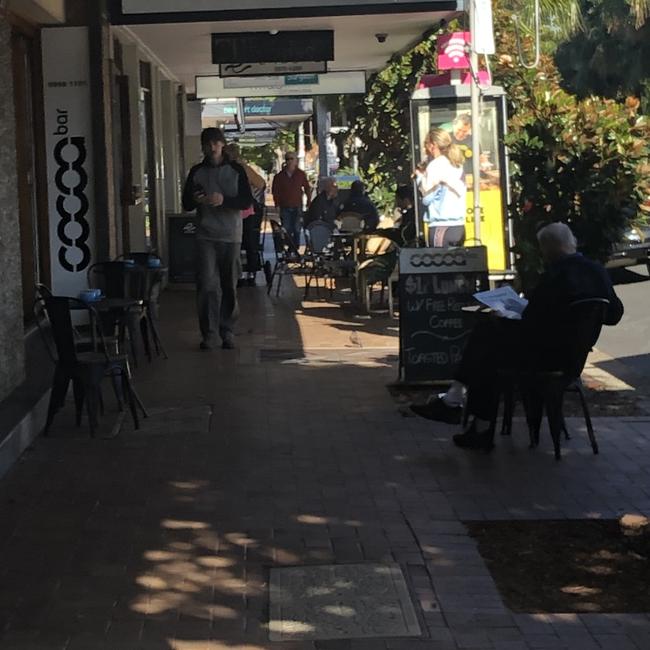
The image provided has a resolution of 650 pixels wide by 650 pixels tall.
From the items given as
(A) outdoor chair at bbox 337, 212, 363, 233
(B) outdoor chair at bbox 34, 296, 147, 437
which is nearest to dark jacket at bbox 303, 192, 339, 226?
(A) outdoor chair at bbox 337, 212, 363, 233

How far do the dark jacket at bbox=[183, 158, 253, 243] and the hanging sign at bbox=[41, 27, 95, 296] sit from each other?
126cm

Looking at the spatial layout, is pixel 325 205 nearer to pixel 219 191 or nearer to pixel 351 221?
pixel 351 221

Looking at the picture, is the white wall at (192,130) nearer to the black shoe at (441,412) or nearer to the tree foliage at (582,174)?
the tree foliage at (582,174)

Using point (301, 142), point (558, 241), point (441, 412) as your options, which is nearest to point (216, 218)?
point (441, 412)

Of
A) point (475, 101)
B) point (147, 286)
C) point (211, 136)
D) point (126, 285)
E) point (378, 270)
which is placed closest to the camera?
point (126, 285)

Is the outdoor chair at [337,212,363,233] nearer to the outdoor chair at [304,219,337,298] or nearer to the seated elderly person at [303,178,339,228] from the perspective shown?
the outdoor chair at [304,219,337,298]

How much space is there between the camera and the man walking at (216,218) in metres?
11.6

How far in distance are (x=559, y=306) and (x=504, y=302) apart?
0.56 meters

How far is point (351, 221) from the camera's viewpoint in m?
17.6

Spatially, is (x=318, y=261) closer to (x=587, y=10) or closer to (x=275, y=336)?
(x=275, y=336)

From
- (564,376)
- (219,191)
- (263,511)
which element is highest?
(219,191)

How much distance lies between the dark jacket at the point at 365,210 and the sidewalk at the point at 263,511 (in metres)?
7.44

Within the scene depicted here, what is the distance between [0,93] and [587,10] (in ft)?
134

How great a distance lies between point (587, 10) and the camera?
152 ft
